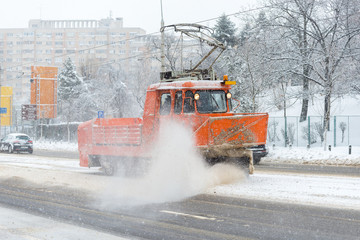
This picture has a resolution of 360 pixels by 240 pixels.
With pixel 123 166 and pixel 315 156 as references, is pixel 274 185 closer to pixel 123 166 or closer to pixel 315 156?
pixel 123 166

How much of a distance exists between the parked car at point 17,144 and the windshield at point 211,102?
934 inches

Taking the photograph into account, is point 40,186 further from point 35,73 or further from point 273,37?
point 35,73

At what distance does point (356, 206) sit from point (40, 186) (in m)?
9.07

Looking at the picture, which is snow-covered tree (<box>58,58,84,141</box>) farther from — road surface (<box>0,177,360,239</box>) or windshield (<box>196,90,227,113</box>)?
road surface (<box>0,177,360,239</box>)

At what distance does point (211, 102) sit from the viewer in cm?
1392

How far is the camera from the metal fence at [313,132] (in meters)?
30.5

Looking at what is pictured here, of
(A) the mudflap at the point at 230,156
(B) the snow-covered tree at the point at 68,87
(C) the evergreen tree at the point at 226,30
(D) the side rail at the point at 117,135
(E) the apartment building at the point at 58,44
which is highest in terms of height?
(E) the apartment building at the point at 58,44

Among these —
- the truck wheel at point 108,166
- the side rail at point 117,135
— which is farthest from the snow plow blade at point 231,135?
the truck wheel at point 108,166

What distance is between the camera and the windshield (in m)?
13.7

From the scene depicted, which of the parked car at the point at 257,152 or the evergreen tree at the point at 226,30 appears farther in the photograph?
the evergreen tree at the point at 226,30

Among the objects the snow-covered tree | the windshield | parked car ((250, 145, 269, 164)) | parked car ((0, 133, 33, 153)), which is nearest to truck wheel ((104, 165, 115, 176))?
the windshield

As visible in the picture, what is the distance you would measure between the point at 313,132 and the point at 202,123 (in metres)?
20.2

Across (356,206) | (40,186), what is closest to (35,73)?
(40,186)

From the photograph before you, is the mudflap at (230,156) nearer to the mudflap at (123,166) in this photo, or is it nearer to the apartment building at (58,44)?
the mudflap at (123,166)
